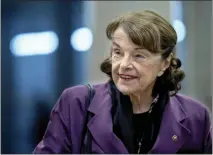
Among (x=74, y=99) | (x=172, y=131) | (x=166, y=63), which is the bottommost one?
(x=172, y=131)

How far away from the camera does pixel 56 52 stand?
1.28 m

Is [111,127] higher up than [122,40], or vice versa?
[122,40]

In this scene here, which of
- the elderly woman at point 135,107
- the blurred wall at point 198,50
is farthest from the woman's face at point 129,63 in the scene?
the blurred wall at point 198,50

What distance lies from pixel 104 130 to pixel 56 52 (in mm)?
425

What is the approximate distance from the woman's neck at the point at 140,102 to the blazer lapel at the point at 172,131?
0.23 feet

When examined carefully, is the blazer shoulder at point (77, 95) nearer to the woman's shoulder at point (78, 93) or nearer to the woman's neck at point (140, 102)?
the woman's shoulder at point (78, 93)

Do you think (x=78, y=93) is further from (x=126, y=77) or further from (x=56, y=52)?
(x=56, y=52)

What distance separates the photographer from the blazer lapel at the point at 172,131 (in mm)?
1048

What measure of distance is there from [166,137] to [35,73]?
59 cm

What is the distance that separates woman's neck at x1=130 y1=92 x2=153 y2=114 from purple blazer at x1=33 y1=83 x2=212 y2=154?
0.07m

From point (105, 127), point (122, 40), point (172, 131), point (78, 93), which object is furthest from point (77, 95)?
point (172, 131)

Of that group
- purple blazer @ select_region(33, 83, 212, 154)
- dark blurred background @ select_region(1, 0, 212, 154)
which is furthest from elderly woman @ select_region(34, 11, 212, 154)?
dark blurred background @ select_region(1, 0, 212, 154)

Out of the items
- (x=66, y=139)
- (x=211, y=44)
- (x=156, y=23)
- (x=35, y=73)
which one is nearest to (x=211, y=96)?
(x=211, y=44)

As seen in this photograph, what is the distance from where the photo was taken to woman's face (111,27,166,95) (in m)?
0.97
